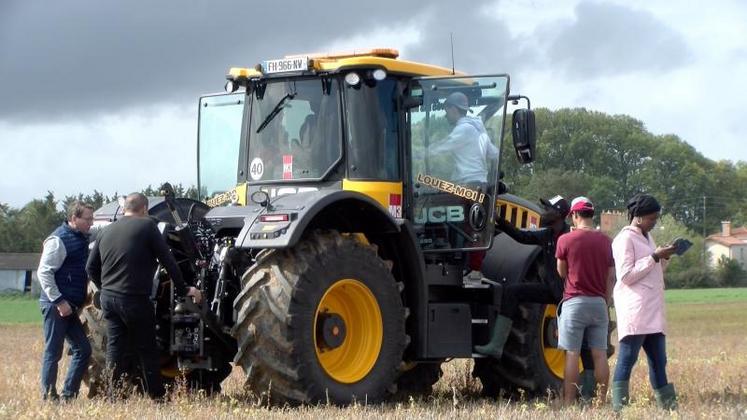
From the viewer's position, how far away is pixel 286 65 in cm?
1000

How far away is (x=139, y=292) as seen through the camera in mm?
9055

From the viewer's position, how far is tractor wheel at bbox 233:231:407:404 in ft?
27.5

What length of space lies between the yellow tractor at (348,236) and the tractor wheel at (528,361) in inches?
0.7

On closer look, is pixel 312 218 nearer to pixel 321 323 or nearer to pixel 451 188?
pixel 321 323

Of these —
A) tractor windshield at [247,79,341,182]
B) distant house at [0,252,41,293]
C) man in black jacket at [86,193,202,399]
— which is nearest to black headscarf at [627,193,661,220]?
tractor windshield at [247,79,341,182]

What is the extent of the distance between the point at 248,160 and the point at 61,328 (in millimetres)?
2079

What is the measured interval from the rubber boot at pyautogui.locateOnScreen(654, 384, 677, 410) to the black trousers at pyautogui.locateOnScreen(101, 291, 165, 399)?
3683 millimetres

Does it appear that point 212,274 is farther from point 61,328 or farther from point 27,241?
point 27,241

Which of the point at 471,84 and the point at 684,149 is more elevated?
the point at 684,149

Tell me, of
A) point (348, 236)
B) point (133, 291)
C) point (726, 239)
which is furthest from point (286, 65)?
point (726, 239)

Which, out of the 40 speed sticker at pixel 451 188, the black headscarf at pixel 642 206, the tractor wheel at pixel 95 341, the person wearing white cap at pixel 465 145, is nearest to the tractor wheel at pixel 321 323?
the 40 speed sticker at pixel 451 188

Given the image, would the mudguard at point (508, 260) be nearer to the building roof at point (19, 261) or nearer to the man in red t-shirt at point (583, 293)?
the man in red t-shirt at point (583, 293)

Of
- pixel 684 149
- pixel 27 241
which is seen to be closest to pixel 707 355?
pixel 27 241

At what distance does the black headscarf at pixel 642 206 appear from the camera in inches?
343
